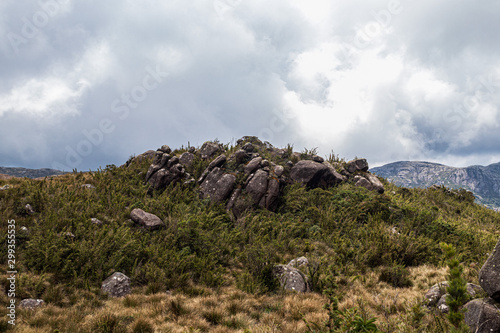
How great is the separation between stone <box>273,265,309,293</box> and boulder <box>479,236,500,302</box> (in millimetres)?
4572

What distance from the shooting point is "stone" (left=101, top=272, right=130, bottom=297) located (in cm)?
686

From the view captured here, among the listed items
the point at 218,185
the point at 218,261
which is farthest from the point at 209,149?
the point at 218,261

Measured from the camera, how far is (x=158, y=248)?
913 cm

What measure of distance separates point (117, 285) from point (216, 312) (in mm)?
3401

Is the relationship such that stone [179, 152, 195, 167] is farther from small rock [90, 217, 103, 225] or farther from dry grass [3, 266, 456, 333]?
dry grass [3, 266, 456, 333]

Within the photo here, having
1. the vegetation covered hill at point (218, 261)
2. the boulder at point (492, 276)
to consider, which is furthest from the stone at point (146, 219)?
the boulder at point (492, 276)

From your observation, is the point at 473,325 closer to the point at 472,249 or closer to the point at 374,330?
the point at 374,330

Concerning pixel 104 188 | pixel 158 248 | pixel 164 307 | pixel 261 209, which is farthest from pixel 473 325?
pixel 104 188

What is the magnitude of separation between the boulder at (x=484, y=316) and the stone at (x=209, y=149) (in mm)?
17805

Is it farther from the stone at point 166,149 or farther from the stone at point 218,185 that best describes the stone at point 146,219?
the stone at point 166,149

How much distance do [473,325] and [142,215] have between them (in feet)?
40.4

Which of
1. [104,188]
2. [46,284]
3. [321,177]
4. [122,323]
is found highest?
[321,177]

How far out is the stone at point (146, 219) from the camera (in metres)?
10.9

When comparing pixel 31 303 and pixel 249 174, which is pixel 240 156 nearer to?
pixel 249 174
